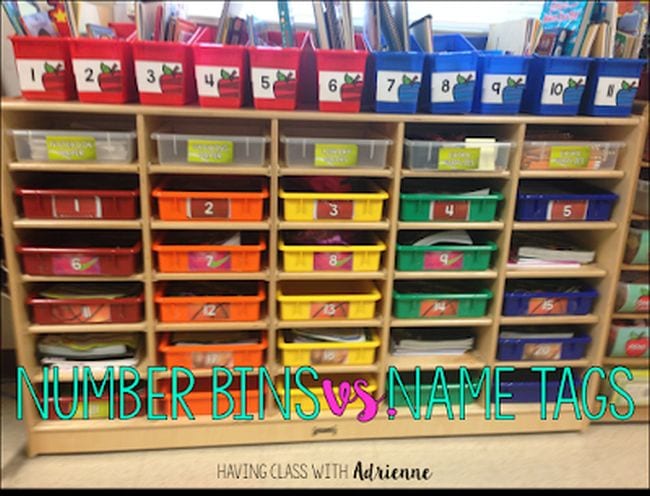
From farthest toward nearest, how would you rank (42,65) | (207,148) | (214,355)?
1. (214,355)
2. (207,148)
3. (42,65)

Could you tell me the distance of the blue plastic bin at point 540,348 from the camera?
2004mm

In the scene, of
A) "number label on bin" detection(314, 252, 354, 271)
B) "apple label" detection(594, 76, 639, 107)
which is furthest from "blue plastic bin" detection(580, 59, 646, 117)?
"number label on bin" detection(314, 252, 354, 271)

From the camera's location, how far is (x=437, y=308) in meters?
1.95

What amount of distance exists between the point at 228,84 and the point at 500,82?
812mm

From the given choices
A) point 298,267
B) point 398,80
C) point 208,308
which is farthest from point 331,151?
point 208,308

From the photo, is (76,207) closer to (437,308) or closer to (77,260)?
(77,260)

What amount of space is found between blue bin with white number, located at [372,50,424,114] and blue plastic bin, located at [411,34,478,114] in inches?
2.1

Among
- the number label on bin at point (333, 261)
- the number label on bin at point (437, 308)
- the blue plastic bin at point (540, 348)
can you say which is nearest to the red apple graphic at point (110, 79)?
the number label on bin at point (333, 261)

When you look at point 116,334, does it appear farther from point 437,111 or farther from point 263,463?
point 437,111

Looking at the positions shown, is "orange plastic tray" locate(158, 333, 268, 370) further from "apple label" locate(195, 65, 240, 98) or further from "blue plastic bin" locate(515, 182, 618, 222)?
"blue plastic bin" locate(515, 182, 618, 222)

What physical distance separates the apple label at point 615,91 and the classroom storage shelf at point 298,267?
6 cm

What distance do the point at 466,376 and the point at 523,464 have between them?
1.09 ft

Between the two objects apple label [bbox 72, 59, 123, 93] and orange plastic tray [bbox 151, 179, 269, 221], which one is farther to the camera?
orange plastic tray [bbox 151, 179, 269, 221]

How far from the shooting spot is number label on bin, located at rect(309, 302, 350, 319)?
189 cm
